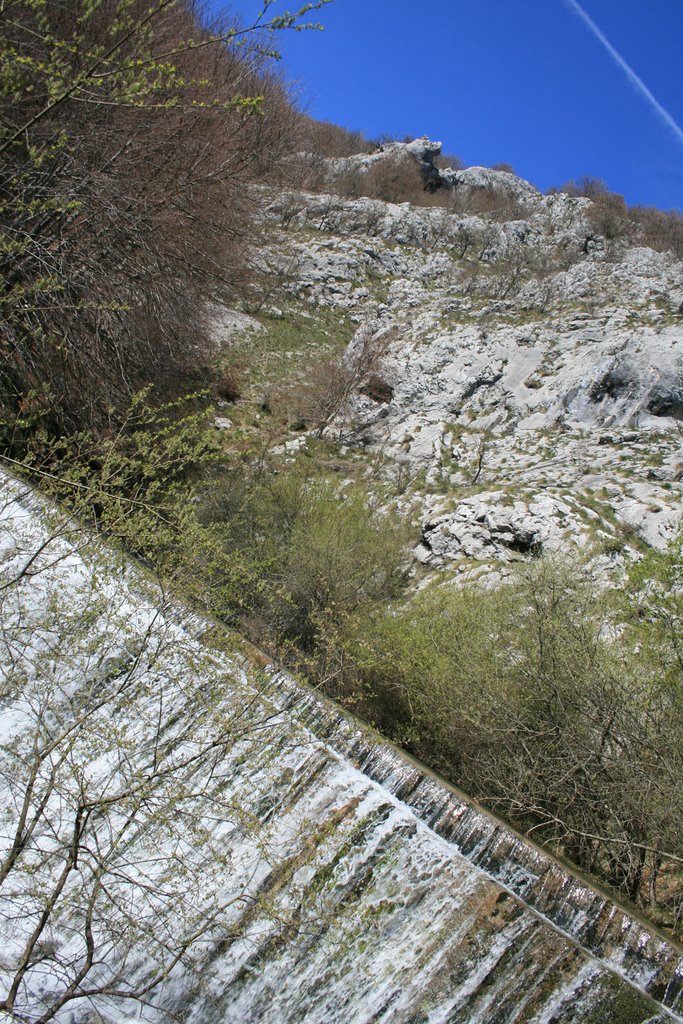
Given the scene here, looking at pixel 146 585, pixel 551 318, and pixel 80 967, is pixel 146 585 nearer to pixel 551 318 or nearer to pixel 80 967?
pixel 80 967

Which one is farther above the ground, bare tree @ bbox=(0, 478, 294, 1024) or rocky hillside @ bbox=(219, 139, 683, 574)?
rocky hillside @ bbox=(219, 139, 683, 574)

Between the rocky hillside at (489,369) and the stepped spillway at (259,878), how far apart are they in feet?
15.8

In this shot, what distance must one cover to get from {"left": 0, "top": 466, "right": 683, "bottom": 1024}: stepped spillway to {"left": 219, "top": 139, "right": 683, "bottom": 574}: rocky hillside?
481 centimetres

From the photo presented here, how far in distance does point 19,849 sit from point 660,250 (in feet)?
92.9

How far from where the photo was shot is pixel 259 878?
394cm

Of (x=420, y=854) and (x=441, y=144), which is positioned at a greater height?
(x=441, y=144)

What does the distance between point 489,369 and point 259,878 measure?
39.3ft

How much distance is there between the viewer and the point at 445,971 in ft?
11.4

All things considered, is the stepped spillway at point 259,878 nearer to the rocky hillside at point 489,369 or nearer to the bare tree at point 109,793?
the bare tree at point 109,793

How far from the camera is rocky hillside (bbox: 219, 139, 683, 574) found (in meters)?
9.46

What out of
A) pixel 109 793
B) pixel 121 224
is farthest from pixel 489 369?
pixel 109 793

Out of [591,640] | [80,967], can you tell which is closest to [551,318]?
[591,640]

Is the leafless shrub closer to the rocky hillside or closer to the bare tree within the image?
the bare tree

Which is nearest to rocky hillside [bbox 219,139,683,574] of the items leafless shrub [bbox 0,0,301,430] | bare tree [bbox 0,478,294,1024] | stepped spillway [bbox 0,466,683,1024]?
leafless shrub [bbox 0,0,301,430]
